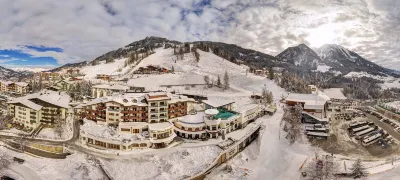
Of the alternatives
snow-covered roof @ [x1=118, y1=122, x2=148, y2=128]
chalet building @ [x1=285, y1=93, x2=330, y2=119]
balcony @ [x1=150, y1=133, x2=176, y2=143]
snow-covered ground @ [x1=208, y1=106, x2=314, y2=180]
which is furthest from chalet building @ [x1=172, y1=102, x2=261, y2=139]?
chalet building @ [x1=285, y1=93, x2=330, y2=119]

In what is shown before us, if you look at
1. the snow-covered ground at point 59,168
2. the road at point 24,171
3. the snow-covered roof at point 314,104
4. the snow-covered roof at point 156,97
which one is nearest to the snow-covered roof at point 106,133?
the snow-covered ground at point 59,168

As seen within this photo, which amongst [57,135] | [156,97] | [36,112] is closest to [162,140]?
[156,97]

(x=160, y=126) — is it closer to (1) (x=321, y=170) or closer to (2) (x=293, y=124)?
(2) (x=293, y=124)

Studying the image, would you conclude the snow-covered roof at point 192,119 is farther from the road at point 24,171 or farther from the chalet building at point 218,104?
the road at point 24,171

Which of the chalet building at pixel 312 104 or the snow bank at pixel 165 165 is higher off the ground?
the chalet building at pixel 312 104

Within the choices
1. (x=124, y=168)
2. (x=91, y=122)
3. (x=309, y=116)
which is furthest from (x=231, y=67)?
(x=124, y=168)
